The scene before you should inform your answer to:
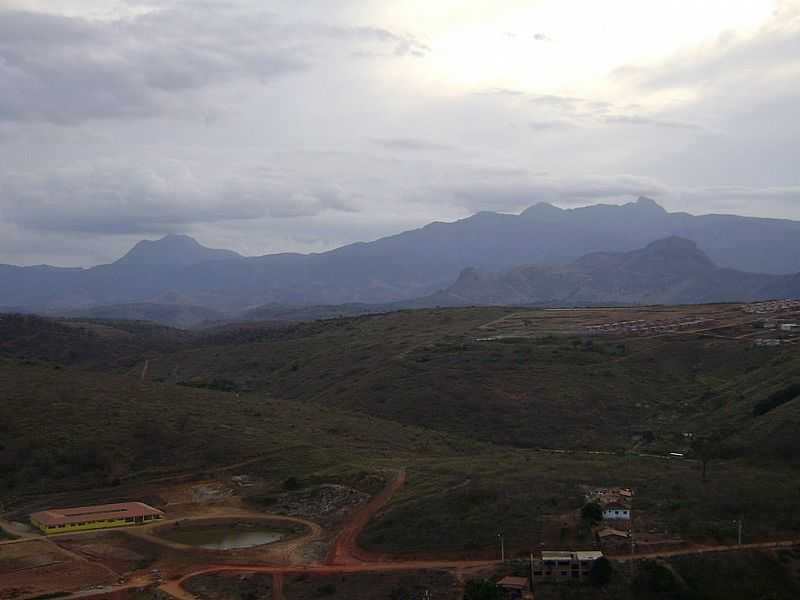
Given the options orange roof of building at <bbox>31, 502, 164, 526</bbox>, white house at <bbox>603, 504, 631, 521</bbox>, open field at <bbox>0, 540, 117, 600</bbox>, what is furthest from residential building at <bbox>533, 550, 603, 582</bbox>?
orange roof of building at <bbox>31, 502, 164, 526</bbox>

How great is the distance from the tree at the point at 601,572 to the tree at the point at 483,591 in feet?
13.7

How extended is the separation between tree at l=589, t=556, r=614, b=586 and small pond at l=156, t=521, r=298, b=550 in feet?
55.7

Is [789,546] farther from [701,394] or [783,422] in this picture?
[701,394]

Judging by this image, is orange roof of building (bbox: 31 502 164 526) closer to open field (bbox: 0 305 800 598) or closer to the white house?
open field (bbox: 0 305 800 598)

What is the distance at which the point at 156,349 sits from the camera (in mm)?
165750

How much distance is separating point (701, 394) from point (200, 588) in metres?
58.1

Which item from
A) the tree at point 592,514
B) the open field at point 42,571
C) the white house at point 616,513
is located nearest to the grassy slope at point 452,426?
the white house at point 616,513

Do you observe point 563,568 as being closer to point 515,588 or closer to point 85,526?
point 515,588

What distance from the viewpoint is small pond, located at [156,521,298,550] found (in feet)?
147

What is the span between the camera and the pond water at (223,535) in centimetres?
4472

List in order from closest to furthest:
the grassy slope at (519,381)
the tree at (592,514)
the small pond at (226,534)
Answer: the tree at (592,514), the small pond at (226,534), the grassy slope at (519,381)

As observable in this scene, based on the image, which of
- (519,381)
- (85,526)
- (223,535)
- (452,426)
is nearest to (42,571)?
(85,526)

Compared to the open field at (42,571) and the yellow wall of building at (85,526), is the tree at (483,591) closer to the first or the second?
the open field at (42,571)

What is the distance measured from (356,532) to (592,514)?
1212cm
